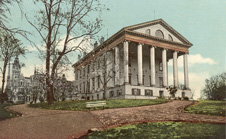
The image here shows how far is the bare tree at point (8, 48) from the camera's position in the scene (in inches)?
493

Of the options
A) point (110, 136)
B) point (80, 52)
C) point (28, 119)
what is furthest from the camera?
point (80, 52)

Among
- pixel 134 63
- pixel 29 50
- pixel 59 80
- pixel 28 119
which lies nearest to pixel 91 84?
pixel 134 63

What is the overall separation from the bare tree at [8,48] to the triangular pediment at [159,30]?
30.0m

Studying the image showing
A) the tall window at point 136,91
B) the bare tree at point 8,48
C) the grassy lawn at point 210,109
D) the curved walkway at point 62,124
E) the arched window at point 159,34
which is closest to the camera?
the bare tree at point 8,48

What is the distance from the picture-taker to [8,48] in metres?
15.0

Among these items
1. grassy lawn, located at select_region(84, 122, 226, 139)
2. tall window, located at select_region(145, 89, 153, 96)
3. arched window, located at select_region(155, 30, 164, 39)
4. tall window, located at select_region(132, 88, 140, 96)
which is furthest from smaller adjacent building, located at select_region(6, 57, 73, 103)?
arched window, located at select_region(155, 30, 164, 39)

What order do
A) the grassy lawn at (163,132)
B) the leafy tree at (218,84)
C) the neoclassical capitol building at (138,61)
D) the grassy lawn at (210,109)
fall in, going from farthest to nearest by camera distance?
the neoclassical capitol building at (138,61) → the leafy tree at (218,84) → the grassy lawn at (210,109) → the grassy lawn at (163,132)

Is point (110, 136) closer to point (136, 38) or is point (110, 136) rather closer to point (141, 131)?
point (141, 131)

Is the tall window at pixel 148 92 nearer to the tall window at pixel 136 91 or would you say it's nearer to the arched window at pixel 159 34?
the tall window at pixel 136 91

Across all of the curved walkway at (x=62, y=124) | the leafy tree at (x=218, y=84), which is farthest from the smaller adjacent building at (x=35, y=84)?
the leafy tree at (x=218, y=84)

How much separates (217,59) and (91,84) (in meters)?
46.6

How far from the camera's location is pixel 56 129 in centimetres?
1402

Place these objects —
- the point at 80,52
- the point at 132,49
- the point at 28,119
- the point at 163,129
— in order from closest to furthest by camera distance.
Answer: the point at 163,129
the point at 28,119
the point at 80,52
the point at 132,49

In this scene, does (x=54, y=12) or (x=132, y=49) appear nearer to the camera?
(x=54, y=12)
